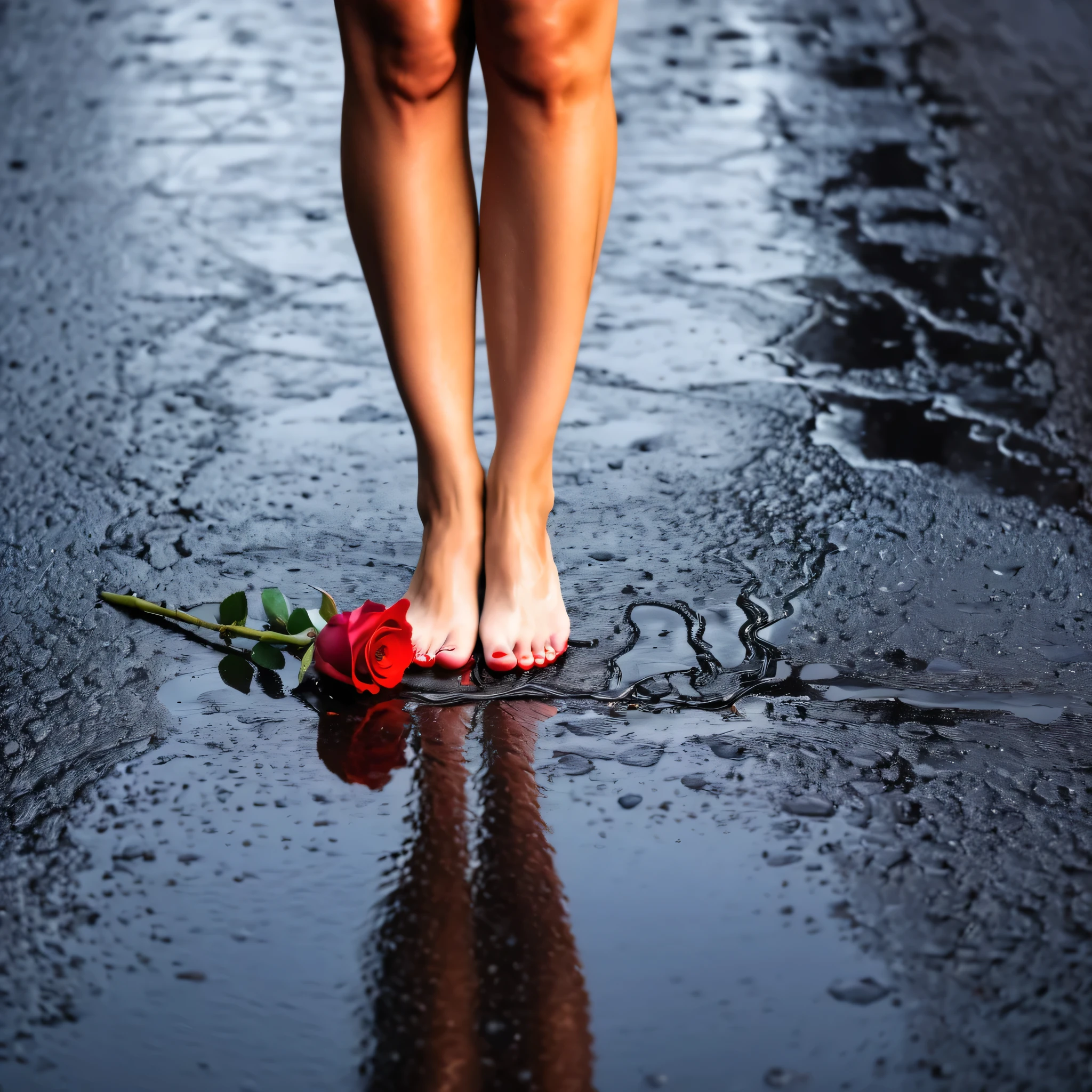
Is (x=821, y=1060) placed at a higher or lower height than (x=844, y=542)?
higher

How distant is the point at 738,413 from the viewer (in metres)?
2.08

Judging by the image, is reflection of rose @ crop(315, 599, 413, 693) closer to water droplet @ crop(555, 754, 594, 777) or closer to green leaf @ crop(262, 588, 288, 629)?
green leaf @ crop(262, 588, 288, 629)

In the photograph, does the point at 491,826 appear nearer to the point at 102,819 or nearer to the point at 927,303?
the point at 102,819

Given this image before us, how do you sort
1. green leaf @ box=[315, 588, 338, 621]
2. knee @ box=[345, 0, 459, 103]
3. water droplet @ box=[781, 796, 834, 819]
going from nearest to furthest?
water droplet @ box=[781, 796, 834, 819] < knee @ box=[345, 0, 459, 103] < green leaf @ box=[315, 588, 338, 621]

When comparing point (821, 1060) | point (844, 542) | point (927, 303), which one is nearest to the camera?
point (821, 1060)

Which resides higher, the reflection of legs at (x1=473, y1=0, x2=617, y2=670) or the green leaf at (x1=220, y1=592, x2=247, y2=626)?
the reflection of legs at (x1=473, y1=0, x2=617, y2=670)

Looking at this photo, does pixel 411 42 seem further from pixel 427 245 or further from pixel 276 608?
pixel 276 608

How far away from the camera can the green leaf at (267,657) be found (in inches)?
57.0

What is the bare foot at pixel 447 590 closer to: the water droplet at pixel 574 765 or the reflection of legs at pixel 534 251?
the reflection of legs at pixel 534 251

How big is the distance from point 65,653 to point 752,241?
1.82 meters

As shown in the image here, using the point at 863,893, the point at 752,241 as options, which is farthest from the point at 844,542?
the point at 752,241

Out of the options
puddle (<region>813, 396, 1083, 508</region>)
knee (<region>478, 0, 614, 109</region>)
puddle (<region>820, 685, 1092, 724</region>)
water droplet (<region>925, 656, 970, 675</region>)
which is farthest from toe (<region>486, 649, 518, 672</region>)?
puddle (<region>813, 396, 1083, 508</region>)

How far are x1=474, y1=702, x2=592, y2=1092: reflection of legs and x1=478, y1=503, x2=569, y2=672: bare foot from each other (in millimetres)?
171

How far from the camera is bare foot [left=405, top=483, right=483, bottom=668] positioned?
58.1 inches
